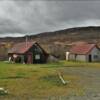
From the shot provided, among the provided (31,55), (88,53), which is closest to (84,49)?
(88,53)

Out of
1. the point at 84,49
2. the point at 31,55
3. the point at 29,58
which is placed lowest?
the point at 29,58

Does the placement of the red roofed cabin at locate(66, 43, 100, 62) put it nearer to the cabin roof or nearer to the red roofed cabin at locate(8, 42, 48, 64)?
the cabin roof

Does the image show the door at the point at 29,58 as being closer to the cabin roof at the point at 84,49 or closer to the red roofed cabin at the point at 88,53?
the red roofed cabin at the point at 88,53

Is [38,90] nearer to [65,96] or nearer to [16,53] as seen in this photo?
[65,96]

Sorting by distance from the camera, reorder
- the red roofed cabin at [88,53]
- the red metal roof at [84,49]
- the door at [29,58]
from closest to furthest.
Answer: the door at [29,58]
the red roofed cabin at [88,53]
the red metal roof at [84,49]

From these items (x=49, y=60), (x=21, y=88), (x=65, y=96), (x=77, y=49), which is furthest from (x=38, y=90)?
(x=77, y=49)

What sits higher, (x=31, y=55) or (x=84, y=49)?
(x=84, y=49)

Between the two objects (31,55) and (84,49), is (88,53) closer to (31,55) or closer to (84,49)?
(84,49)

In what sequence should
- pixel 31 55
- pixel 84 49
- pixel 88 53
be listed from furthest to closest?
pixel 84 49 → pixel 88 53 → pixel 31 55

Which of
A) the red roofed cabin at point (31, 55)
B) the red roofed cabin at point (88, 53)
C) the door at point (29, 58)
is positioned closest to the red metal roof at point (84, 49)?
the red roofed cabin at point (88, 53)

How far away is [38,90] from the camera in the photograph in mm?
29094

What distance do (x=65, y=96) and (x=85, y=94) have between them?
174 cm

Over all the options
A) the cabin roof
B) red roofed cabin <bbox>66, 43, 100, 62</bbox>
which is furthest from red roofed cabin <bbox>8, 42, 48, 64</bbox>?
the cabin roof

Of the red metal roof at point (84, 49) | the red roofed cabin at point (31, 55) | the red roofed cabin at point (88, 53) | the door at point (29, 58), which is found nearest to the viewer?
the door at point (29, 58)
